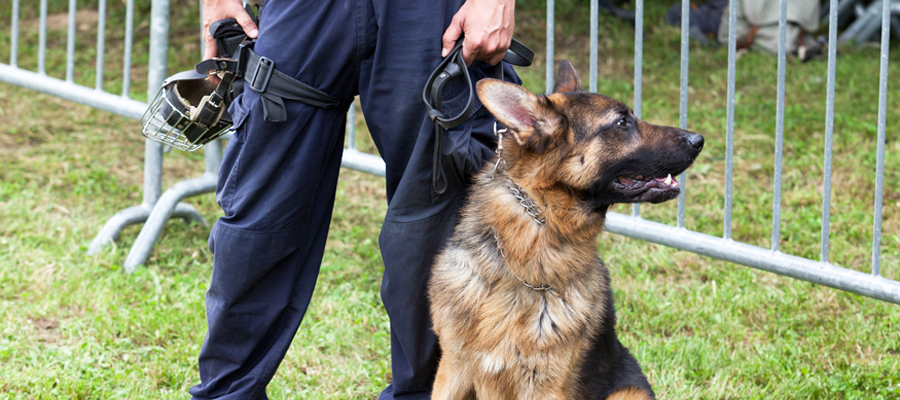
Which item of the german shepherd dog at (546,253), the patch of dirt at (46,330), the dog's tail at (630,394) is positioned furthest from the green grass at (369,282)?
the german shepherd dog at (546,253)

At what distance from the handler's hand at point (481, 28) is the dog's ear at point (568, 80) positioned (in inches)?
20.1

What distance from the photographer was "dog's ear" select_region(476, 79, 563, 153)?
227 cm

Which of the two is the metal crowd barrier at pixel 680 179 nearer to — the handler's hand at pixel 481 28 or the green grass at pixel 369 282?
the green grass at pixel 369 282

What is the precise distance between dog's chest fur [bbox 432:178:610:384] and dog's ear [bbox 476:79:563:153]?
225mm

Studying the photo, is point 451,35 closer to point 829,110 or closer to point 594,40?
point 594,40

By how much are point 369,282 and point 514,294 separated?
6.10 ft

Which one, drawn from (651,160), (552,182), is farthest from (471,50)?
(651,160)

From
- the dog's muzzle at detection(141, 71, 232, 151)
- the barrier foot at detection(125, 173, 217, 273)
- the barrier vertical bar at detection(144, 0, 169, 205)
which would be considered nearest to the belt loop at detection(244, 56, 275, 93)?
the dog's muzzle at detection(141, 71, 232, 151)

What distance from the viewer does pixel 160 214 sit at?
14.0 ft

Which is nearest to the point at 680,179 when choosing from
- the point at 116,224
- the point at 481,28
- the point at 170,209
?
the point at 481,28

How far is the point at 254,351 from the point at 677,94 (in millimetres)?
5660

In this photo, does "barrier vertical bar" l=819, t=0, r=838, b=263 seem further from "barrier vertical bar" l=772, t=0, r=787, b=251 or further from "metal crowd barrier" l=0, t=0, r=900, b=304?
"barrier vertical bar" l=772, t=0, r=787, b=251

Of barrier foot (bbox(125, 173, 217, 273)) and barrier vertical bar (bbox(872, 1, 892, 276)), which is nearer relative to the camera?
barrier vertical bar (bbox(872, 1, 892, 276))

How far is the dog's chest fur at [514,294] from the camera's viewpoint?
7.98ft
